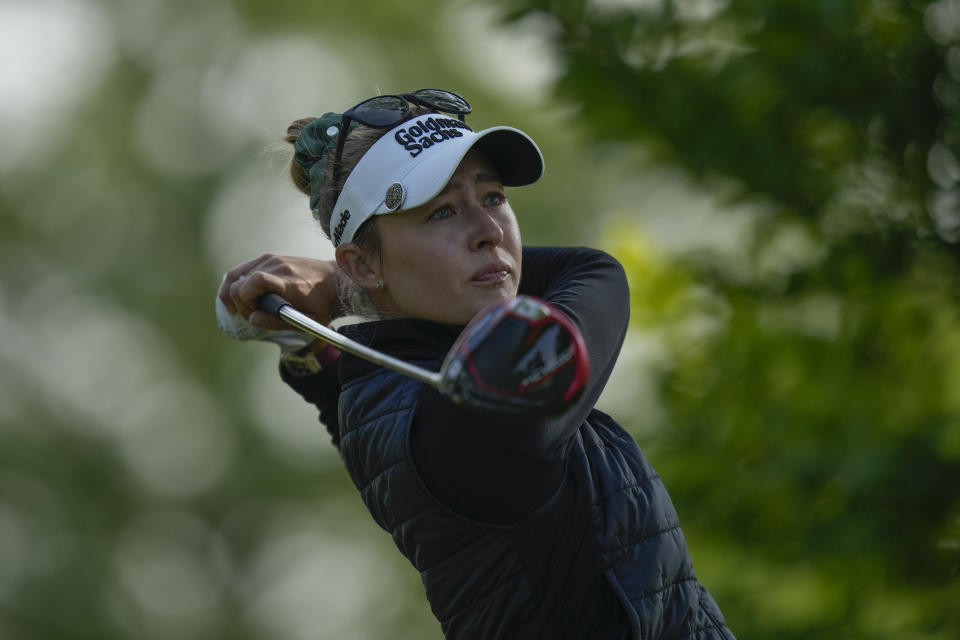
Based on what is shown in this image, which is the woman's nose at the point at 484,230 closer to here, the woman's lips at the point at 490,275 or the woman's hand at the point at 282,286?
the woman's lips at the point at 490,275

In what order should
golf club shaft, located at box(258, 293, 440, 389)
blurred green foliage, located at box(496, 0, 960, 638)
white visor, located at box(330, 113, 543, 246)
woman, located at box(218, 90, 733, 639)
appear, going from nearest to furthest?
golf club shaft, located at box(258, 293, 440, 389), woman, located at box(218, 90, 733, 639), white visor, located at box(330, 113, 543, 246), blurred green foliage, located at box(496, 0, 960, 638)

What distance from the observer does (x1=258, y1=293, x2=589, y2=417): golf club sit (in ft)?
6.34

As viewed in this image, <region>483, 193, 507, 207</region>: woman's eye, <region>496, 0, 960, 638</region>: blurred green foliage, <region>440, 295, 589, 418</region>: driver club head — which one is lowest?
<region>440, 295, 589, 418</region>: driver club head

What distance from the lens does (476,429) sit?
88.8 inches

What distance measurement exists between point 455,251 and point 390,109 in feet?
1.32

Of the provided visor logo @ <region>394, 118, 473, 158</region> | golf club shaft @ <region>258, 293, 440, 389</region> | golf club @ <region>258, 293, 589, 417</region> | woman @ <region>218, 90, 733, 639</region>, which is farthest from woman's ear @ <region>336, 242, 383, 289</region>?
golf club @ <region>258, 293, 589, 417</region>

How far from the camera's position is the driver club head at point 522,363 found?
193cm

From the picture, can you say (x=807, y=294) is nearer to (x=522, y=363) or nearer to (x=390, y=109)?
(x=390, y=109)

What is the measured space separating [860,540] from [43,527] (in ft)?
42.0

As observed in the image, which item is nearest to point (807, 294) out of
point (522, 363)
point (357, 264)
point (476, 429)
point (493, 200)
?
point (493, 200)

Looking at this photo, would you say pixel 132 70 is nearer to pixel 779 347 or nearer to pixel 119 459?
pixel 119 459

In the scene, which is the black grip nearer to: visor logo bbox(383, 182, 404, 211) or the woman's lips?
visor logo bbox(383, 182, 404, 211)

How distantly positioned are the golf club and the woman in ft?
0.24

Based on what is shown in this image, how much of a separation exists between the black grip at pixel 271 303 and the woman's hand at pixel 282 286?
12 mm
